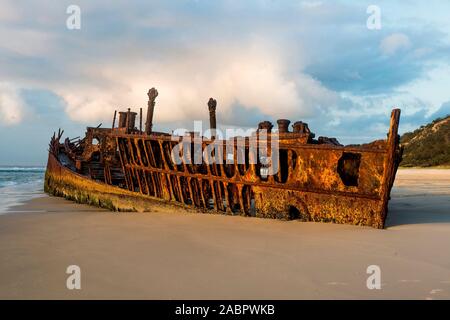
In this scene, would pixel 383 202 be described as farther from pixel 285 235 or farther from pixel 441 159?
pixel 441 159

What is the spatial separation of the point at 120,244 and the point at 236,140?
10.1 feet

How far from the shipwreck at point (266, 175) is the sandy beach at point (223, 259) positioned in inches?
17.3

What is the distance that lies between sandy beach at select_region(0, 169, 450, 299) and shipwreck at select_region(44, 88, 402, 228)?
1.44ft

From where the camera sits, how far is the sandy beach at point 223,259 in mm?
3230

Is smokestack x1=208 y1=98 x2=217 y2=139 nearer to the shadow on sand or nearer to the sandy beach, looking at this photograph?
the sandy beach

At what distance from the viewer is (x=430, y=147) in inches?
1377

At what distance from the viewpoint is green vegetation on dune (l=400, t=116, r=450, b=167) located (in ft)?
106

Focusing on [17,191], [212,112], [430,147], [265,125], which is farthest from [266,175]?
[430,147]

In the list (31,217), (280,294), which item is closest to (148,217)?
(31,217)

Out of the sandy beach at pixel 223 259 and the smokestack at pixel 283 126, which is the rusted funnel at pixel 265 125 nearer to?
the smokestack at pixel 283 126

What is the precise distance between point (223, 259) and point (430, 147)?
117 ft

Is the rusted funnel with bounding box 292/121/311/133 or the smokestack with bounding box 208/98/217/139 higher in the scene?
the smokestack with bounding box 208/98/217/139

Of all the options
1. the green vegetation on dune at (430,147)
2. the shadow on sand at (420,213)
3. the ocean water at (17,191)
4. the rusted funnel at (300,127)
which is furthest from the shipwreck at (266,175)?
the green vegetation on dune at (430,147)

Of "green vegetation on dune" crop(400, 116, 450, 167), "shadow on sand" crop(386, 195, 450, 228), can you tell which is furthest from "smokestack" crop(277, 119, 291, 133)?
"green vegetation on dune" crop(400, 116, 450, 167)
